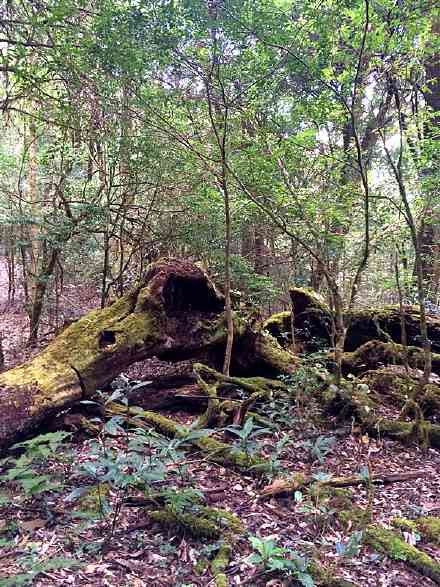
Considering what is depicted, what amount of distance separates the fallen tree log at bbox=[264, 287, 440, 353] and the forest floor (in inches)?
91.5

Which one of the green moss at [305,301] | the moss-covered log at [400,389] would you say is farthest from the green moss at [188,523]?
the green moss at [305,301]

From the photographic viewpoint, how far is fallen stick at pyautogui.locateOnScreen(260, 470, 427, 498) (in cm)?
340

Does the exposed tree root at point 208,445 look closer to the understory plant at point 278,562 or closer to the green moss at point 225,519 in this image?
the green moss at point 225,519

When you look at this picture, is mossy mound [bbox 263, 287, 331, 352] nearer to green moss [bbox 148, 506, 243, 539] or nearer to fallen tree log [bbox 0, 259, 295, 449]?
fallen tree log [bbox 0, 259, 295, 449]

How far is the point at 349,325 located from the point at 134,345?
3.07 meters

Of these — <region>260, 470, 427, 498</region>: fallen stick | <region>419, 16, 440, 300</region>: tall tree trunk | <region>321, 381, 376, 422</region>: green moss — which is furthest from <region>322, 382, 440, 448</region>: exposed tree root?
<region>419, 16, 440, 300</region>: tall tree trunk

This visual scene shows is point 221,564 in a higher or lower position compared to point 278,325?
lower

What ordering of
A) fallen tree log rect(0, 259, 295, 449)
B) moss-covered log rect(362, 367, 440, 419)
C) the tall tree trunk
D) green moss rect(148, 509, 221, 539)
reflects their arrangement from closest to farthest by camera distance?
1. green moss rect(148, 509, 221, 539)
2. fallen tree log rect(0, 259, 295, 449)
3. moss-covered log rect(362, 367, 440, 419)
4. the tall tree trunk

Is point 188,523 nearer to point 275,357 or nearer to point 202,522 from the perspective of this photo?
point 202,522

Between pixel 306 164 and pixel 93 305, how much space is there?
6.92 m

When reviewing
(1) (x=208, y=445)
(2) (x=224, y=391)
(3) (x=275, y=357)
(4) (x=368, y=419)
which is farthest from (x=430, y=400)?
(1) (x=208, y=445)

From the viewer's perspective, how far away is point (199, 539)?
279 cm

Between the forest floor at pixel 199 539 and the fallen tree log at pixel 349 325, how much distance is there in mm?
2324

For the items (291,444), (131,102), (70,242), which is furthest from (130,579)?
(70,242)
